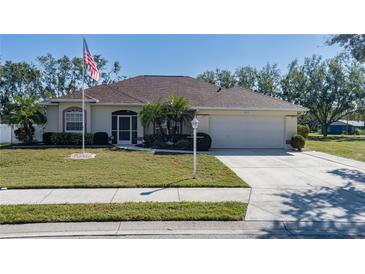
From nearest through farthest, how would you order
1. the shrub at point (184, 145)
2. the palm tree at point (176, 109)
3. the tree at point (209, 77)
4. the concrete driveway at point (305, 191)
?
the concrete driveway at point (305, 191), the shrub at point (184, 145), the palm tree at point (176, 109), the tree at point (209, 77)

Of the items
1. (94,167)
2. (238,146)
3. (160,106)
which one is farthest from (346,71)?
(94,167)

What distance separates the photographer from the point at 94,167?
10719 millimetres

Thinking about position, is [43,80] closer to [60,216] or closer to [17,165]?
[17,165]

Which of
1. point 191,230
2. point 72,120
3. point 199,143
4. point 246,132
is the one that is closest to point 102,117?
point 72,120

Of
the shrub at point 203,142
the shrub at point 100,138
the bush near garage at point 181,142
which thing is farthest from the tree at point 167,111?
the shrub at point 100,138

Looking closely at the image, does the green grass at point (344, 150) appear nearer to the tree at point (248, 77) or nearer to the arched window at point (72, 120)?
the arched window at point (72, 120)

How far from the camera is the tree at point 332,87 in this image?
40.0m

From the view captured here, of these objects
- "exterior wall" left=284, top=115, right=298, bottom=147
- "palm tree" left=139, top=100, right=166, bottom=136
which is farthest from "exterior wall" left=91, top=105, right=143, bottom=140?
"exterior wall" left=284, top=115, right=298, bottom=147

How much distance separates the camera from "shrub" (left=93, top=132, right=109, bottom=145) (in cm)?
1923

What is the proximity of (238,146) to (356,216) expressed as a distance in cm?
1303

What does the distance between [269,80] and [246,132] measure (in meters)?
30.9

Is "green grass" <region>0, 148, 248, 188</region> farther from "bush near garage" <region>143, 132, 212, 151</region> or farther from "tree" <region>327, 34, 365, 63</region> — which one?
"tree" <region>327, 34, 365, 63</region>

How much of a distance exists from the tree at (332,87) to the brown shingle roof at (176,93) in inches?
952
